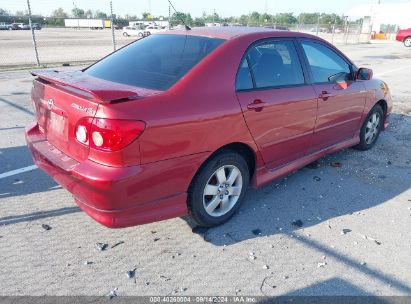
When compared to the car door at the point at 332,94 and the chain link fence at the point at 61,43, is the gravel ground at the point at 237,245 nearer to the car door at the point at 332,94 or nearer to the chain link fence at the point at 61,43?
the car door at the point at 332,94

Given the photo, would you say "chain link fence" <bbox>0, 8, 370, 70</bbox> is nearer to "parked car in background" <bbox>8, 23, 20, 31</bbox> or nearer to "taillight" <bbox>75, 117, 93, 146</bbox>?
"parked car in background" <bbox>8, 23, 20, 31</bbox>

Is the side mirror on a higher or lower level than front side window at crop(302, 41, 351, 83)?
lower

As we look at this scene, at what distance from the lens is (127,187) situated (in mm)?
2586

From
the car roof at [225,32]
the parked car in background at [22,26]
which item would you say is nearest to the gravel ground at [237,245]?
the car roof at [225,32]

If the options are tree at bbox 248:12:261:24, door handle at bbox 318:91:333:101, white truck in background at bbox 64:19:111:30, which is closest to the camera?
door handle at bbox 318:91:333:101

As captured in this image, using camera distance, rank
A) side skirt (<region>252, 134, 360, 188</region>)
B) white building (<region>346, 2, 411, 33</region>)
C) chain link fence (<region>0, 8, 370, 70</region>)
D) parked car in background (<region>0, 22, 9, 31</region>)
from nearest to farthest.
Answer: side skirt (<region>252, 134, 360, 188</region>)
chain link fence (<region>0, 8, 370, 70</region>)
white building (<region>346, 2, 411, 33</region>)
parked car in background (<region>0, 22, 9, 31</region>)

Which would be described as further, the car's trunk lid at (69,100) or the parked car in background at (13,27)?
the parked car in background at (13,27)

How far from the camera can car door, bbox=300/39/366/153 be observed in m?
4.06

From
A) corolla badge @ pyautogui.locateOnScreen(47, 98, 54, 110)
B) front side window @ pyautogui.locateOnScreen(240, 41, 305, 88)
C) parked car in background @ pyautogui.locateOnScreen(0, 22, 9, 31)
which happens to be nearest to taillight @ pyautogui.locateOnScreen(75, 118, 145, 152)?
corolla badge @ pyautogui.locateOnScreen(47, 98, 54, 110)

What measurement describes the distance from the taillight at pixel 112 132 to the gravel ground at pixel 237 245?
99 cm

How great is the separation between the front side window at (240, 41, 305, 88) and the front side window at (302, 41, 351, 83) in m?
0.26

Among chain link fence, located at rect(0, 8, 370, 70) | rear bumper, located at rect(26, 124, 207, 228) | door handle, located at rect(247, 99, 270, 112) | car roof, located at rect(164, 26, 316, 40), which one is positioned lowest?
chain link fence, located at rect(0, 8, 370, 70)

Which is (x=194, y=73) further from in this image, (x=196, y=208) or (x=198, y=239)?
(x=198, y=239)

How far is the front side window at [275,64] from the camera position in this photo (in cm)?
340
